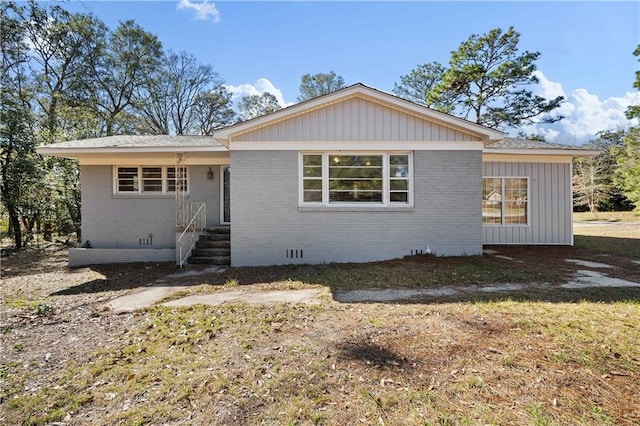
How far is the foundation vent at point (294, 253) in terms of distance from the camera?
320 inches

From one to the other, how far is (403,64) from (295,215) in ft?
80.9

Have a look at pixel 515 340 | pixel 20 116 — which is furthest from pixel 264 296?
pixel 20 116

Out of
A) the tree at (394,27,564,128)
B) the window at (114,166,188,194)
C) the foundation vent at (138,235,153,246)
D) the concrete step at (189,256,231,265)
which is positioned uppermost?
the tree at (394,27,564,128)

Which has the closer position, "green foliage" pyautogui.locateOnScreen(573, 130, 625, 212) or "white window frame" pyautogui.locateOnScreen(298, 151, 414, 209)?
"white window frame" pyautogui.locateOnScreen(298, 151, 414, 209)

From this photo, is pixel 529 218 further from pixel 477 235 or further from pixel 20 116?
pixel 20 116

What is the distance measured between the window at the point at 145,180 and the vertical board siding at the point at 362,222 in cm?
377

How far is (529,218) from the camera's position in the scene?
36.1 ft

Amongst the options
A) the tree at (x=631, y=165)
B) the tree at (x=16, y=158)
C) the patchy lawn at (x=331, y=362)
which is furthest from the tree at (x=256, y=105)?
the patchy lawn at (x=331, y=362)

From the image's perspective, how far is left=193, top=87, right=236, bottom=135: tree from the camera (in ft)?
94.9

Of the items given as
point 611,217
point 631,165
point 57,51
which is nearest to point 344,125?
point 631,165

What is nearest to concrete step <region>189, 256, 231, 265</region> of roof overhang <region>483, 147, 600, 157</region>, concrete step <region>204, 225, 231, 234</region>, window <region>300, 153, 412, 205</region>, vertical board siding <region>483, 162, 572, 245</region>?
concrete step <region>204, 225, 231, 234</region>

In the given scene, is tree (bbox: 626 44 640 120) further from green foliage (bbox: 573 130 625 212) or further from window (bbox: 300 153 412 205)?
green foliage (bbox: 573 130 625 212)

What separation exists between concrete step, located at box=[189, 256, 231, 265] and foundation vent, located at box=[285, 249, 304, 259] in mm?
1692

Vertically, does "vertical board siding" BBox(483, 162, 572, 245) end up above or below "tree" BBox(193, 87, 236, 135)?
below
